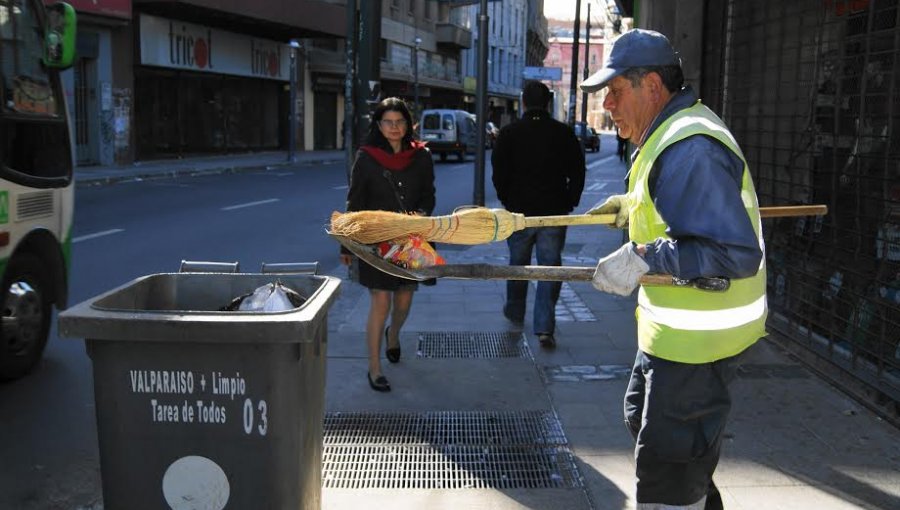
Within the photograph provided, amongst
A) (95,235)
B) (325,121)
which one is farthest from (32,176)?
(325,121)

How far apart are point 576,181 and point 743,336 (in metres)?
4.04

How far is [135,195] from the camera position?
17391 mm

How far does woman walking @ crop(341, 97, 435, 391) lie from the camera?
521 cm

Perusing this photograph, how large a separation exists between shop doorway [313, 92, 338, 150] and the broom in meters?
36.4

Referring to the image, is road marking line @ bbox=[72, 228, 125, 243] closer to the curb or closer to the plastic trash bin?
the curb

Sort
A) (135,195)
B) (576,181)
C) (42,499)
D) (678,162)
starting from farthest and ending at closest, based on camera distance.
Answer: (135,195)
(576,181)
(42,499)
(678,162)

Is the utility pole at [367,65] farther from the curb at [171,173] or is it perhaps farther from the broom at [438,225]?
the curb at [171,173]

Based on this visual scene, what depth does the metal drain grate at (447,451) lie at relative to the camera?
4.04 metres

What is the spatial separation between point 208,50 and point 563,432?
27.4m

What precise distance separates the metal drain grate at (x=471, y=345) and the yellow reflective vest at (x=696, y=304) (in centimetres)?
358

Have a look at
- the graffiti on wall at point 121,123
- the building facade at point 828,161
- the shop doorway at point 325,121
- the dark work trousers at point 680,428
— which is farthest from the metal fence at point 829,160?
the shop doorway at point 325,121

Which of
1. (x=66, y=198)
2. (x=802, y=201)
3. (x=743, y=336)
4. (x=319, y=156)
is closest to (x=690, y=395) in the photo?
(x=743, y=336)

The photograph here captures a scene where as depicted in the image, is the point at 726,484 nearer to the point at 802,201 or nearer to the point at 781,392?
the point at 781,392

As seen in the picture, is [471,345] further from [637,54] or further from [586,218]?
[637,54]
